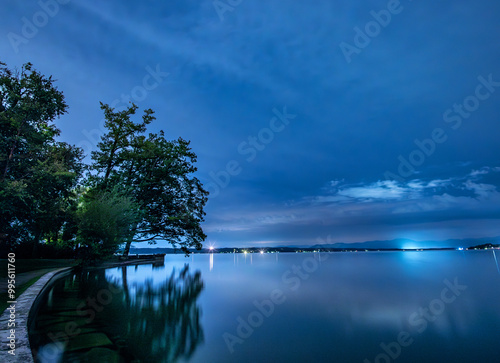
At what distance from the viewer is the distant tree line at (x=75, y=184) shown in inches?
716

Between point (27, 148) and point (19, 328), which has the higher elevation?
point (27, 148)

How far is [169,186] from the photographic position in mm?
40094

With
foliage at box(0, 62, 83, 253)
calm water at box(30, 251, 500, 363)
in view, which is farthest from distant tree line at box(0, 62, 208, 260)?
calm water at box(30, 251, 500, 363)

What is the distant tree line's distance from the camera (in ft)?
59.7

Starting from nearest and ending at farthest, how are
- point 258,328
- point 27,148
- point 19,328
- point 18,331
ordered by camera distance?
1. point 18,331
2. point 19,328
3. point 258,328
4. point 27,148

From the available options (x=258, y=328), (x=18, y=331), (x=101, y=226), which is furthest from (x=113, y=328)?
(x=101, y=226)

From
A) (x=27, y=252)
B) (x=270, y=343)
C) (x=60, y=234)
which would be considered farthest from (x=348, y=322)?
(x=60, y=234)

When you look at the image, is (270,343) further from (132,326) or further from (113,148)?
(113,148)

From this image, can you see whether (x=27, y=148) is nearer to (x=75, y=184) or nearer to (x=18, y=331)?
(x=75, y=184)

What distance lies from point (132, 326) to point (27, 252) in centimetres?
2497

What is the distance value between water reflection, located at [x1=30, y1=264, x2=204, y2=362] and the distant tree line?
8.33 meters

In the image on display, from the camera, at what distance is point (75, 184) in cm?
2206

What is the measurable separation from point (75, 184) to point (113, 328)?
17.0 metres

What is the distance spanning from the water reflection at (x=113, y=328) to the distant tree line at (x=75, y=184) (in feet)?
27.3
